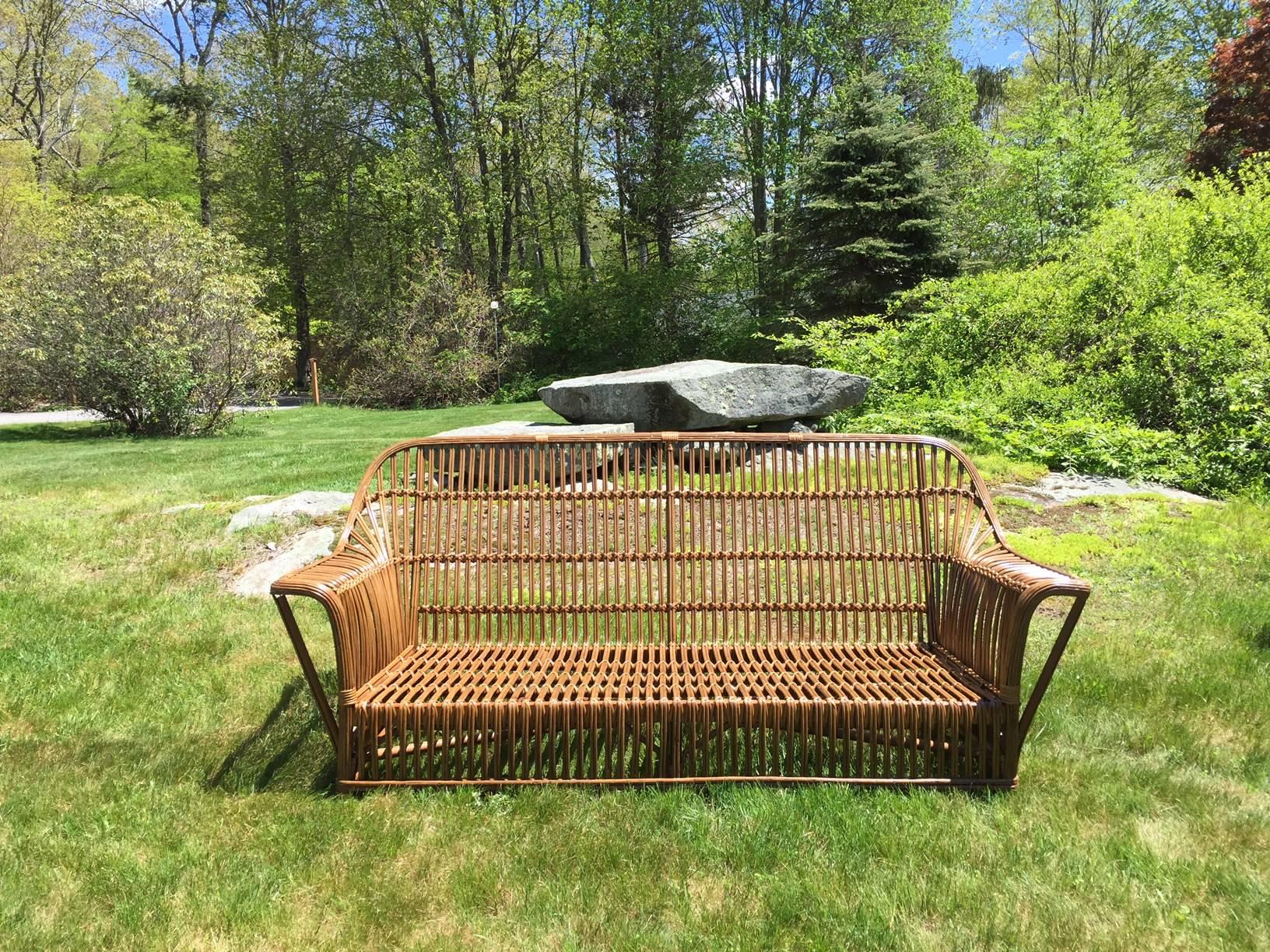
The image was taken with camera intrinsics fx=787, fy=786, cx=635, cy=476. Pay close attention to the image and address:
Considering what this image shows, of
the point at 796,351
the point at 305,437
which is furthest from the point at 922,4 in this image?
the point at 305,437

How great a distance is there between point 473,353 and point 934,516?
61.1ft

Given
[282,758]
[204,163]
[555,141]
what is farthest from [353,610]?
[204,163]

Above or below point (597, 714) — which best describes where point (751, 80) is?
above

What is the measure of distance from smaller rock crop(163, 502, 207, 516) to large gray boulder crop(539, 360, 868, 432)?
3.30m

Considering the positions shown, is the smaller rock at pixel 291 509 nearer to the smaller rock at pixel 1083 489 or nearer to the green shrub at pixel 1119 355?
the smaller rock at pixel 1083 489

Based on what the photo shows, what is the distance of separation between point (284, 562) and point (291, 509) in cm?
87

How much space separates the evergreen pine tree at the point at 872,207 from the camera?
49.2 ft

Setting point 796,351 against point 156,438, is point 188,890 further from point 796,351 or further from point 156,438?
point 796,351

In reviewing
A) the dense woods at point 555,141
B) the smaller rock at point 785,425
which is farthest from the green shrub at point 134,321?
the smaller rock at point 785,425

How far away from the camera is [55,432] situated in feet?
41.5

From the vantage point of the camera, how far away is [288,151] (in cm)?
2494

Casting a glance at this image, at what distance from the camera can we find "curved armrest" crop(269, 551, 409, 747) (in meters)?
2.04

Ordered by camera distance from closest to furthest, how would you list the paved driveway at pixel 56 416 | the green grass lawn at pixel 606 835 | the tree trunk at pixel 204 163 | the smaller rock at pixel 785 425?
the green grass lawn at pixel 606 835 → the smaller rock at pixel 785 425 → the paved driveway at pixel 56 416 → the tree trunk at pixel 204 163

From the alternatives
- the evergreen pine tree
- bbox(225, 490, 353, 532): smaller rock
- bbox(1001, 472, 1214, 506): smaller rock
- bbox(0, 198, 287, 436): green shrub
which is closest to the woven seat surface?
bbox(225, 490, 353, 532): smaller rock
